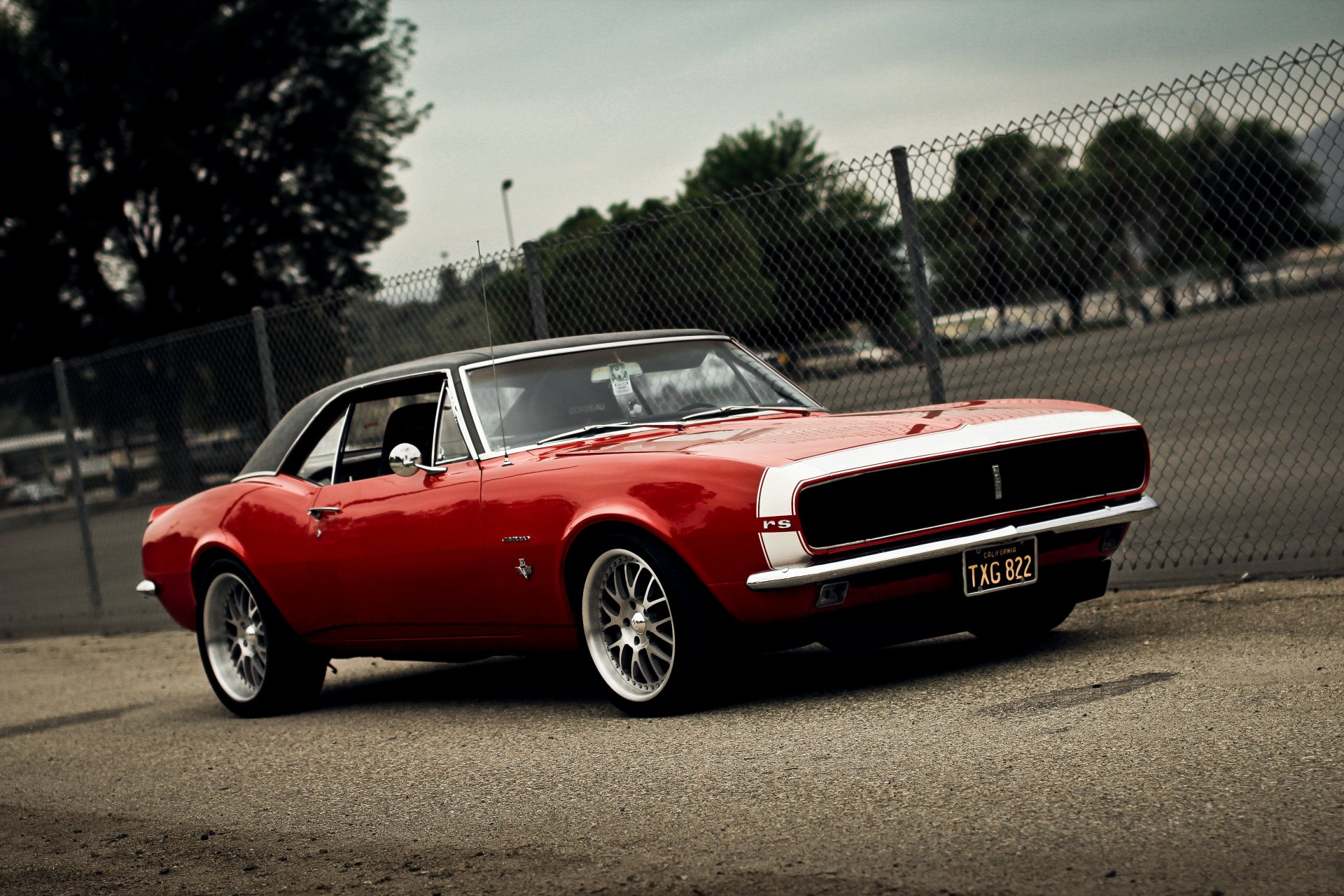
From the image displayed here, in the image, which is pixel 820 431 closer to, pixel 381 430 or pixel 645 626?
pixel 645 626

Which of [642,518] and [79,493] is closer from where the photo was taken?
[642,518]

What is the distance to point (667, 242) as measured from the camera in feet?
28.1

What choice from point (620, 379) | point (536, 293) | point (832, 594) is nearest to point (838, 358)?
point (536, 293)

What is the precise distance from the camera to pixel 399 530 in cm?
606

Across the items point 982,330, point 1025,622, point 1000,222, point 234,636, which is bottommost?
point 1025,622

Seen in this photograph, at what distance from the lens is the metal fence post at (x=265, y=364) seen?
1035 centimetres

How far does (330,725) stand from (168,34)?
27800 mm

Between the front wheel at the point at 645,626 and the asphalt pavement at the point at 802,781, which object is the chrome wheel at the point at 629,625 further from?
the asphalt pavement at the point at 802,781

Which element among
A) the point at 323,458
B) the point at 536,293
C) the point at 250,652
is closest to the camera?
the point at 323,458

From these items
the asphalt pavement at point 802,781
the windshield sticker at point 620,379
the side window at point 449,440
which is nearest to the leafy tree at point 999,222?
the asphalt pavement at point 802,781

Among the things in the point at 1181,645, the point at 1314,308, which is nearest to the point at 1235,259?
the point at 1314,308

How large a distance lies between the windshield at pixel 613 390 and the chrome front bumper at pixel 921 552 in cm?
141

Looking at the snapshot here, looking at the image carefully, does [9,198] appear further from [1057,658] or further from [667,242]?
[1057,658]

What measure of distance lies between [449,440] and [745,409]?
123 centimetres
